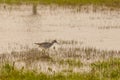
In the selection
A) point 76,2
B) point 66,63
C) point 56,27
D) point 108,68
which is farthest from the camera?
point 76,2

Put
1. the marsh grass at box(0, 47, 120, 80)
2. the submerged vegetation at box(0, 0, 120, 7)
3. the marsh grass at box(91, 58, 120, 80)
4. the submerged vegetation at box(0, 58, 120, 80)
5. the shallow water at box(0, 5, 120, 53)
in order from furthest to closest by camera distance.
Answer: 1. the submerged vegetation at box(0, 0, 120, 7)
2. the shallow water at box(0, 5, 120, 53)
3. the marsh grass at box(91, 58, 120, 80)
4. the marsh grass at box(0, 47, 120, 80)
5. the submerged vegetation at box(0, 58, 120, 80)

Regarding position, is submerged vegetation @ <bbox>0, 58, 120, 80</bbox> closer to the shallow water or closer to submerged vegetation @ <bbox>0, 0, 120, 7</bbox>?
the shallow water

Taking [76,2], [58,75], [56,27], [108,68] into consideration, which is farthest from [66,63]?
[76,2]

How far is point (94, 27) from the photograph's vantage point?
63.3 feet

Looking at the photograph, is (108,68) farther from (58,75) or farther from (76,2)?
(76,2)

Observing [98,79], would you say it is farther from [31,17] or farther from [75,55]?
[31,17]

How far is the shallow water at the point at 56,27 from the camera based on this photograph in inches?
619

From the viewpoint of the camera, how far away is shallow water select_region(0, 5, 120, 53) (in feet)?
51.6

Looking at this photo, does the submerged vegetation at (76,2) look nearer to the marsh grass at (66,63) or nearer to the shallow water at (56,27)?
the shallow water at (56,27)

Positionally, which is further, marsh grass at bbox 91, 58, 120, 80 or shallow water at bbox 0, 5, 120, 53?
shallow water at bbox 0, 5, 120, 53

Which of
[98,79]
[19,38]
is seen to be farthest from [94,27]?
[98,79]

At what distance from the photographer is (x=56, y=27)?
1877 centimetres

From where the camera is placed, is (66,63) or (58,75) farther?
(66,63)

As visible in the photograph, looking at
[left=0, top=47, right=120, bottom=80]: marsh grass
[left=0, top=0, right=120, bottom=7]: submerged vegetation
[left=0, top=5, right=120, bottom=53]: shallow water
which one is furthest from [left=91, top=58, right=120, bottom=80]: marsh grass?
[left=0, top=0, right=120, bottom=7]: submerged vegetation
